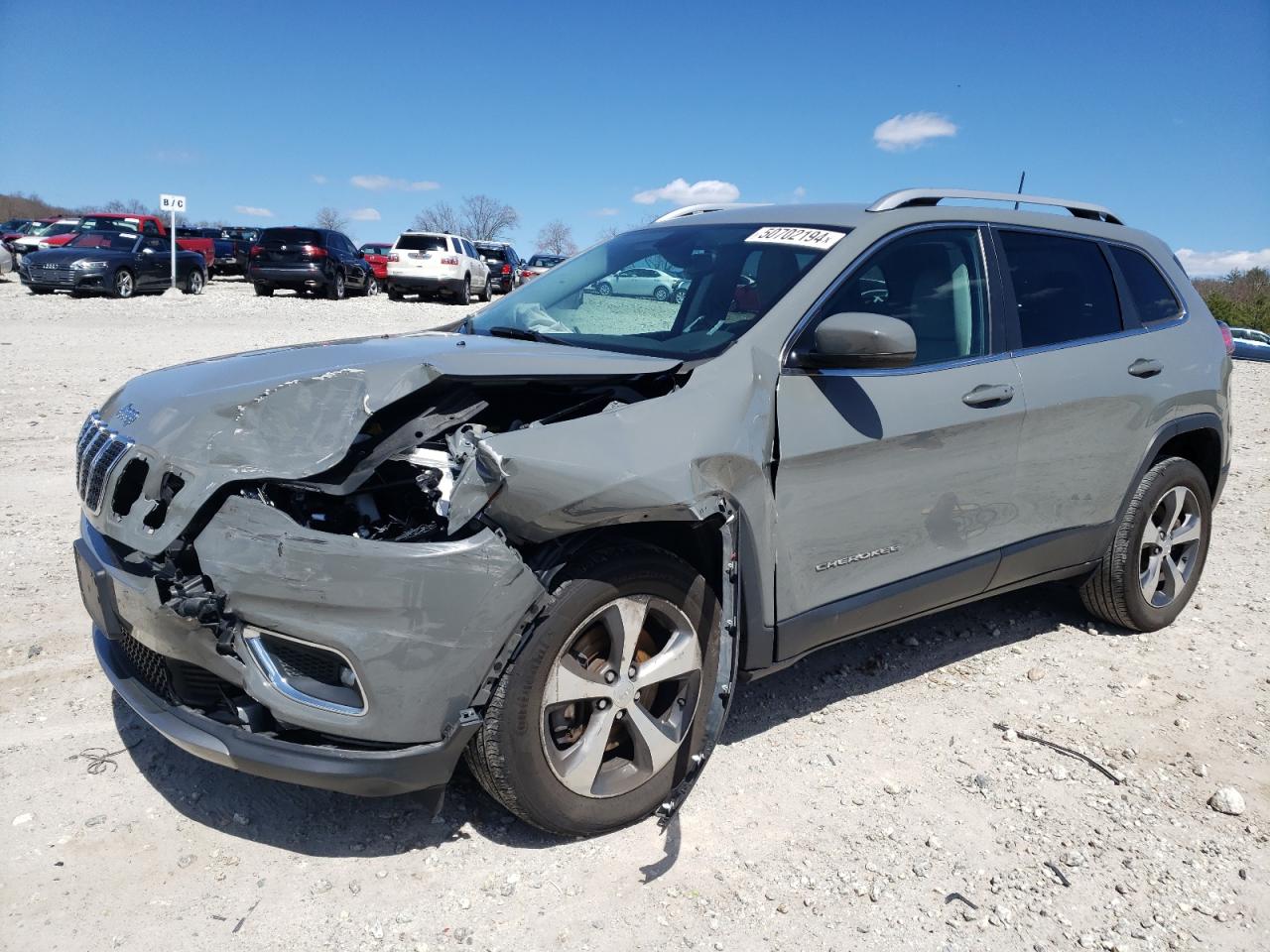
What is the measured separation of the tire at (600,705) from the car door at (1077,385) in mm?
1622

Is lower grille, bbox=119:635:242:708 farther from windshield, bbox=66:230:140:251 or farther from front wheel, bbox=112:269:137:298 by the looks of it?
windshield, bbox=66:230:140:251

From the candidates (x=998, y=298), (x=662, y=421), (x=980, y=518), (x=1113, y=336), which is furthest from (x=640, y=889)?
(x=1113, y=336)

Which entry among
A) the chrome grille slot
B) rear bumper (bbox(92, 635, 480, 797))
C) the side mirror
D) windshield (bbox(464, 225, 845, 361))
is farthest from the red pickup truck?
the side mirror

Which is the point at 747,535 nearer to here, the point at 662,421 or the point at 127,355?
the point at 662,421

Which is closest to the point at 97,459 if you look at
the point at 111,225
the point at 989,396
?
the point at 989,396

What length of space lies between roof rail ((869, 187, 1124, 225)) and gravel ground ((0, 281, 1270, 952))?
195cm

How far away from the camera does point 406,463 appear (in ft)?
8.89

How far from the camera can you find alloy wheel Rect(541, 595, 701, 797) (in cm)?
266

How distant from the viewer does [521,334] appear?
11.7 feet

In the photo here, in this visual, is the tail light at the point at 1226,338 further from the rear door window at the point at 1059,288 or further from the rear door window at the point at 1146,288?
the rear door window at the point at 1059,288

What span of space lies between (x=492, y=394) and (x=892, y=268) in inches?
62.9

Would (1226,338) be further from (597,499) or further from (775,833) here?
(597,499)

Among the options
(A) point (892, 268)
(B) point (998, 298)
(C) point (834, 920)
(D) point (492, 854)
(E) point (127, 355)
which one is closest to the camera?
(C) point (834, 920)

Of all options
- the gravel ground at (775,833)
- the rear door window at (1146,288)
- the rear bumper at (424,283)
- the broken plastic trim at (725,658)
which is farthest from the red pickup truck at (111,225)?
the broken plastic trim at (725,658)
